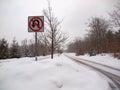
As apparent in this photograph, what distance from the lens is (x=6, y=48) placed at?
47.7 metres

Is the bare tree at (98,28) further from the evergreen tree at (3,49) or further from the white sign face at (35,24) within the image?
the white sign face at (35,24)

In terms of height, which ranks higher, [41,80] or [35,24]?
[35,24]

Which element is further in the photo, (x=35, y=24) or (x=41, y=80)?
(x=35, y=24)

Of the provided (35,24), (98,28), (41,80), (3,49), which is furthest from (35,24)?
(98,28)

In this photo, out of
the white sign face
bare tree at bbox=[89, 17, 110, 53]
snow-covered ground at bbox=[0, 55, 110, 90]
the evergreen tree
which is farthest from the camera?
bare tree at bbox=[89, 17, 110, 53]

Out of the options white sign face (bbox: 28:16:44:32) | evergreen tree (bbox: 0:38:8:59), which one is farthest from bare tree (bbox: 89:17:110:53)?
white sign face (bbox: 28:16:44:32)

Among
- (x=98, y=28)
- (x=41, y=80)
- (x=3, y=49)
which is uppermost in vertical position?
(x=98, y=28)

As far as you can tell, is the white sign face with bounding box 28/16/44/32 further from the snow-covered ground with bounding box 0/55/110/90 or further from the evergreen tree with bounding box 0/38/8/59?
the evergreen tree with bounding box 0/38/8/59

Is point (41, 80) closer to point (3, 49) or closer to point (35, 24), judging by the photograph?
point (35, 24)

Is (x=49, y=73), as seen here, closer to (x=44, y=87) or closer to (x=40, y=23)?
(x=44, y=87)

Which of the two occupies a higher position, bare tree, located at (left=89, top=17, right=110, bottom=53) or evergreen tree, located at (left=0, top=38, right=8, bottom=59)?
bare tree, located at (left=89, top=17, right=110, bottom=53)

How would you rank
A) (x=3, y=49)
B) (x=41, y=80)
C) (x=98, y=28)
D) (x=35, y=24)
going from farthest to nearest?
(x=98, y=28) < (x=3, y=49) < (x=35, y=24) < (x=41, y=80)

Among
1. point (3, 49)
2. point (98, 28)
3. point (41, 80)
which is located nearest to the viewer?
point (41, 80)

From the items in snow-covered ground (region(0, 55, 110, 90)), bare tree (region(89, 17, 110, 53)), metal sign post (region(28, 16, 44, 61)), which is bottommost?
snow-covered ground (region(0, 55, 110, 90))
